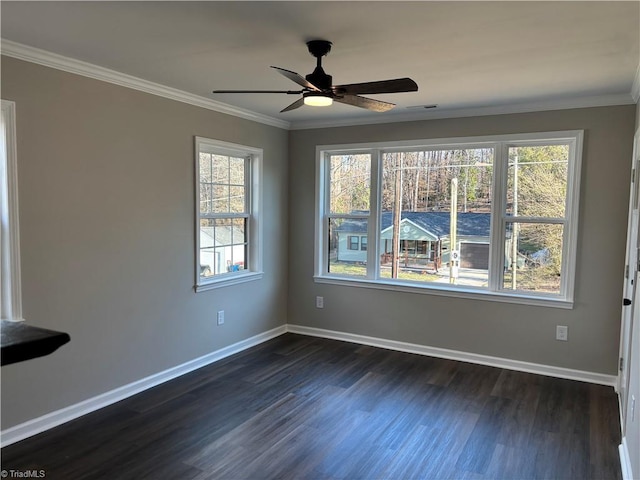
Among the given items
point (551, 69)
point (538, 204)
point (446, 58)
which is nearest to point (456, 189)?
point (538, 204)

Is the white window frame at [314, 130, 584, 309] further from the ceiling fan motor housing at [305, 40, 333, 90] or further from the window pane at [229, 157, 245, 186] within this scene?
the ceiling fan motor housing at [305, 40, 333, 90]

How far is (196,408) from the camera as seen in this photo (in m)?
3.27

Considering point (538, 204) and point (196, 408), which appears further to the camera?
point (538, 204)

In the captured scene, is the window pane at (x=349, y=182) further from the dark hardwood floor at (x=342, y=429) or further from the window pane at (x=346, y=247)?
the dark hardwood floor at (x=342, y=429)

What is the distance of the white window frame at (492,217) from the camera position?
3846mm

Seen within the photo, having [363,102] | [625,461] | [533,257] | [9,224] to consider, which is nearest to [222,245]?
[9,224]

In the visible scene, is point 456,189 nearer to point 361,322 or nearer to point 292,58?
point 361,322

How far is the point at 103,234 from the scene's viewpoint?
10.5 ft

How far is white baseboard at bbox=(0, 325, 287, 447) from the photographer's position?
2.77m

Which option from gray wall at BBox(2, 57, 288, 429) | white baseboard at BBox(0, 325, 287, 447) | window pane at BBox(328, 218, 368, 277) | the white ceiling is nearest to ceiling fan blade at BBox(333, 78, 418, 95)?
the white ceiling

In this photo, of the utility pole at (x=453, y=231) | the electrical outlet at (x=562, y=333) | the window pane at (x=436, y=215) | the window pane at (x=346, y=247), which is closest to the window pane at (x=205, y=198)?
the window pane at (x=346, y=247)

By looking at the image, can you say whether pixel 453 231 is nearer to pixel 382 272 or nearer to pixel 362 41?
pixel 382 272

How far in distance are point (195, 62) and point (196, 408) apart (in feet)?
8.03

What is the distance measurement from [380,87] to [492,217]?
2341 mm
